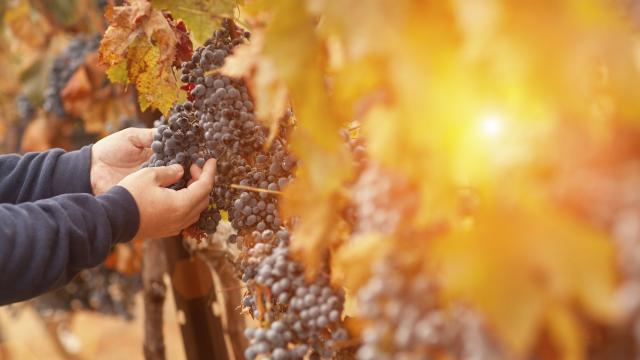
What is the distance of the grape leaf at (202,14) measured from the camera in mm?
947

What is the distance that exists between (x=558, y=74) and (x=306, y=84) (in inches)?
7.9

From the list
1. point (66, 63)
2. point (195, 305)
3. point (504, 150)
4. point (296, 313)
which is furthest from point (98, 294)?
point (504, 150)

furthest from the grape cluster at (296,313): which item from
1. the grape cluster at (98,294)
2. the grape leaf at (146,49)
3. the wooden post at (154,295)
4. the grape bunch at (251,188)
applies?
the grape cluster at (98,294)

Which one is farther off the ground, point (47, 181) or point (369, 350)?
point (47, 181)

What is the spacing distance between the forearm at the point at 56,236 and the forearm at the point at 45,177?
25cm

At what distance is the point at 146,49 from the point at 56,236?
11.9 inches

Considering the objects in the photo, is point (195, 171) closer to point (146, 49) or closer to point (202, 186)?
point (202, 186)

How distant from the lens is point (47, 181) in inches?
48.9

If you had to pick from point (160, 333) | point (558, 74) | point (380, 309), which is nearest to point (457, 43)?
point (558, 74)

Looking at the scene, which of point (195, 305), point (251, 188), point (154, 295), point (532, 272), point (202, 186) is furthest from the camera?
point (154, 295)

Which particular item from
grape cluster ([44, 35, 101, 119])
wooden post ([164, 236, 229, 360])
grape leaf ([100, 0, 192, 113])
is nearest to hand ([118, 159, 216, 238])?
grape leaf ([100, 0, 192, 113])

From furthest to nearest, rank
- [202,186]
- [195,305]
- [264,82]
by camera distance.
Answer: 1. [195,305]
2. [202,186]
3. [264,82]

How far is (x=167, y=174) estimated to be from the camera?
3.38 ft

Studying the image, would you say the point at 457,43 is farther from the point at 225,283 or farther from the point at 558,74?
the point at 225,283
